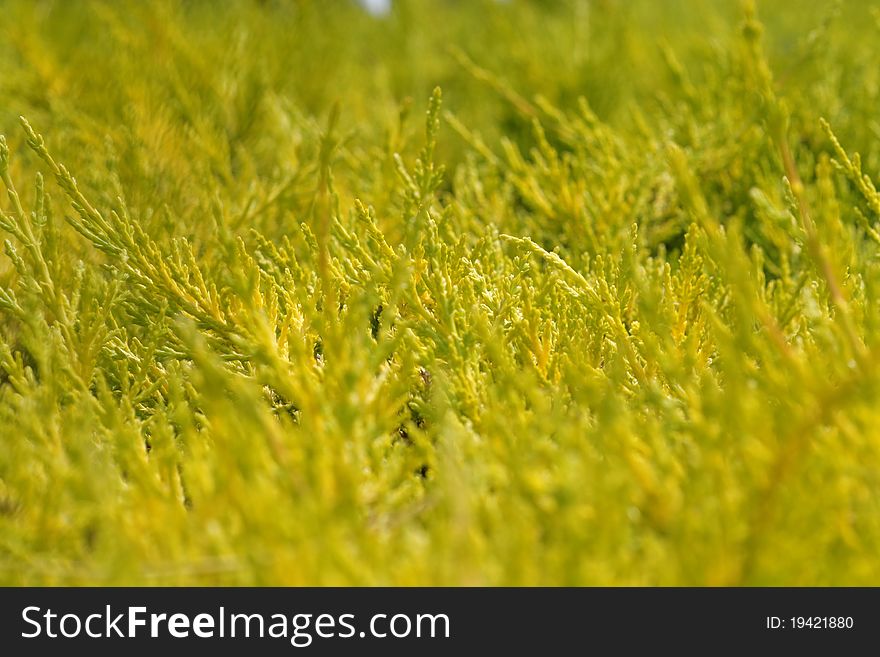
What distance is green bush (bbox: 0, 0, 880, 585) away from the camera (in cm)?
71

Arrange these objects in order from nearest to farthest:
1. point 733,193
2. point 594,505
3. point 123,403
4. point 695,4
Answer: point 594,505 < point 123,403 < point 733,193 < point 695,4

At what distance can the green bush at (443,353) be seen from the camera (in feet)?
2.34

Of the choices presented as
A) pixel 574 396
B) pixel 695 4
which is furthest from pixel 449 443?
pixel 695 4

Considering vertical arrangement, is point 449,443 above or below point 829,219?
below

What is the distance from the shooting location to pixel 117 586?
715 mm

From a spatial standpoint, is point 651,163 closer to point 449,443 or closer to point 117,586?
point 449,443

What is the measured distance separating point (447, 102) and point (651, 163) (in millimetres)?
945

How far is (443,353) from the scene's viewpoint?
→ 101 cm

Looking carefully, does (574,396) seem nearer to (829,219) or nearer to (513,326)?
(513,326)

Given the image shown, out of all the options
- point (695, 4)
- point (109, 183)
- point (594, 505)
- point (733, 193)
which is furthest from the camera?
point (695, 4)

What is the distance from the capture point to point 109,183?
1.38 m
